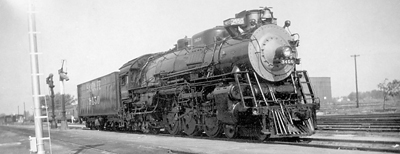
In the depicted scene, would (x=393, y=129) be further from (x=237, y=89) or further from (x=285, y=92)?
(x=237, y=89)

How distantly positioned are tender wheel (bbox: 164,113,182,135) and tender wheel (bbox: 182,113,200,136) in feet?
2.05

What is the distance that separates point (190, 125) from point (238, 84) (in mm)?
3923

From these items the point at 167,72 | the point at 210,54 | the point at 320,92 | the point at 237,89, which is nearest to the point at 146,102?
the point at 167,72

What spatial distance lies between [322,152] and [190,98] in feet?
21.4

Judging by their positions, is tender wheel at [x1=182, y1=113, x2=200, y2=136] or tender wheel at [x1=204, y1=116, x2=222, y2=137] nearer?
tender wheel at [x1=204, y1=116, x2=222, y2=137]

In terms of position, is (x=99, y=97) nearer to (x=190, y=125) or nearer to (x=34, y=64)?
(x=190, y=125)

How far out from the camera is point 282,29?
40.9 feet

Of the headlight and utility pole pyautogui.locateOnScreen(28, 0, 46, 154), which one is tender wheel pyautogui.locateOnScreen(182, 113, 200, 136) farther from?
utility pole pyautogui.locateOnScreen(28, 0, 46, 154)

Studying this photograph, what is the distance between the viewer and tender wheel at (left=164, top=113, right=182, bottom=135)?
50.9 ft

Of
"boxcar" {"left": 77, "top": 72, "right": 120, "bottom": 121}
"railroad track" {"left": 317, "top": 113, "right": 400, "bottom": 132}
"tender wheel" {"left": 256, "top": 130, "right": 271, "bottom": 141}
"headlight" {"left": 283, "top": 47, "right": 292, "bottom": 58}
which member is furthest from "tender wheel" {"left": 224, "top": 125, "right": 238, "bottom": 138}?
"boxcar" {"left": 77, "top": 72, "right": 120, "bottom": 121}

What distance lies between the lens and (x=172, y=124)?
1595 centimetres

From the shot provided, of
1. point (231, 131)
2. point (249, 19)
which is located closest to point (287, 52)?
point (249, 19)

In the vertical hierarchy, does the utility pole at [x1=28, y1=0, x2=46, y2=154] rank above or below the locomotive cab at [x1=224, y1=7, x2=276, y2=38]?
below

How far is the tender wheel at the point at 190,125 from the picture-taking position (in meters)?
14.2
